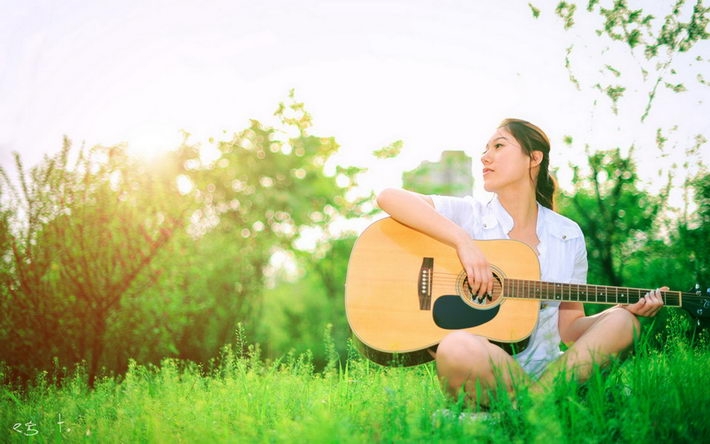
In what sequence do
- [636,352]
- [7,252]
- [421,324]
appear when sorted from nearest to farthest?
1. [636,352]
2. [421,324]
3. [7,252]

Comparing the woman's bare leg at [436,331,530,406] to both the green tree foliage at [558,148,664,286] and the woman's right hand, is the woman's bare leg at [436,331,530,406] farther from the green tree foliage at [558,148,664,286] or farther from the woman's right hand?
the green tree foliage at [558,148,664,286]

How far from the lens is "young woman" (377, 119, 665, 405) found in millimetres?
2393

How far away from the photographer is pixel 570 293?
9.12 feet

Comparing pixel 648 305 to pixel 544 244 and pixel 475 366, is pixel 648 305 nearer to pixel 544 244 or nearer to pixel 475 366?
pixel 544 244

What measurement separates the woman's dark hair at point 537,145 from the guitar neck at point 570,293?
71 centimetres

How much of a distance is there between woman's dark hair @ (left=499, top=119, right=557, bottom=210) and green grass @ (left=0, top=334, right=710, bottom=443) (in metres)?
1.08

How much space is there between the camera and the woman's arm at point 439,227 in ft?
8.80

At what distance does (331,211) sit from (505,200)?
644 cm

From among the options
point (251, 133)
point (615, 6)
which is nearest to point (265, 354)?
point (251, 133)

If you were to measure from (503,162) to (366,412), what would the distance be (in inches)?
62.5

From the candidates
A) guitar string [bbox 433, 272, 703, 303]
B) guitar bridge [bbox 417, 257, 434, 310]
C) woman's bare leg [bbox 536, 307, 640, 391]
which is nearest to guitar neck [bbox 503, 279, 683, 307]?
guitar string [bbox 433, 272, 703, 303]

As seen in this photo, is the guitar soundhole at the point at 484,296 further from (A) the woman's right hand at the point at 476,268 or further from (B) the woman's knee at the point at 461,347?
(B) the woman's knee at the point at 461,347

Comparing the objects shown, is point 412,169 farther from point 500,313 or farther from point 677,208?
point 500,313

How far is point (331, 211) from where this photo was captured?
944cm
